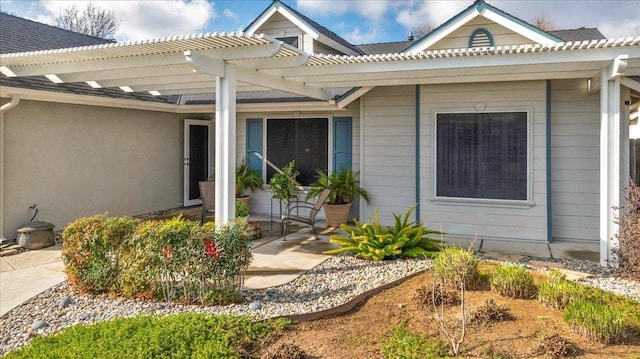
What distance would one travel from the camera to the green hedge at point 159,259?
5.21 metres

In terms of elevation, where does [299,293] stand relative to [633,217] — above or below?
below

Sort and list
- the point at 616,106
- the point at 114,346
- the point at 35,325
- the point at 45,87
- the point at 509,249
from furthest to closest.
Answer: the point at 45,87
the point at 509,249
the point at 616,106
the point at 35,325
the point at 114,346

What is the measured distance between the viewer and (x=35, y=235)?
8.32 m

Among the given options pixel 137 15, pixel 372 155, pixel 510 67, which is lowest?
pixel 372 155

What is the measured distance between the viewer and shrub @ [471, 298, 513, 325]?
446 centimetres

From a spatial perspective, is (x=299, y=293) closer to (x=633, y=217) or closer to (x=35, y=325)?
(x=35, y=325)

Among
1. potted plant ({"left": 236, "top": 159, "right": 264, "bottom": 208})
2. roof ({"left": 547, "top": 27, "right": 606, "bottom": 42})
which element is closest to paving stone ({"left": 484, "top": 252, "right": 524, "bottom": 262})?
potted plant ({"left": 236, "top": 159, "right": 264, "bottom": 208})

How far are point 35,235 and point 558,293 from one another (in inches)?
312

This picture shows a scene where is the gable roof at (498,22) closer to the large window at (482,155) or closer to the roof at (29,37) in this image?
the large window at (482,155)

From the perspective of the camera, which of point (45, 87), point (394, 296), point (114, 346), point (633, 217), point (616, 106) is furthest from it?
point (45, 87)

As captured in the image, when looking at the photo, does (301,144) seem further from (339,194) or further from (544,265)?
(544,265)

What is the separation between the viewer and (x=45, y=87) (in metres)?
8.70

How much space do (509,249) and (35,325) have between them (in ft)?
21.9

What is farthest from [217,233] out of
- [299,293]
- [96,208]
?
[96,208]
